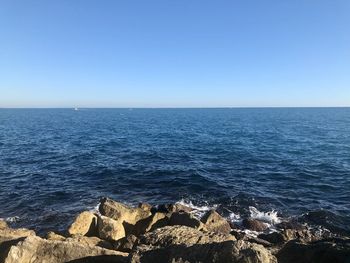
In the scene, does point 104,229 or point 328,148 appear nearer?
point 104,229

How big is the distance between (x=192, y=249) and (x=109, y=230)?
32.1ft

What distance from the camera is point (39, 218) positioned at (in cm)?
2603

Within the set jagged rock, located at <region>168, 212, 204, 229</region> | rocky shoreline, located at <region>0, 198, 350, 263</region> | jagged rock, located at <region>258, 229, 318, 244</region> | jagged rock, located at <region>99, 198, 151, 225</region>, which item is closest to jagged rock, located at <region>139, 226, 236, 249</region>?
rocky shoreline, located at <region>0, 198, 350, 263</region>

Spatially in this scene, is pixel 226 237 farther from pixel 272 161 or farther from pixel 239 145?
pixel 239 145

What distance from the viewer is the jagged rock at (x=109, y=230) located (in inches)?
719

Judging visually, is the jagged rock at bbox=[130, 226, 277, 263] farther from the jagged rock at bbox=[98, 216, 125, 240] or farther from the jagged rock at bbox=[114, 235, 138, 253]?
the jagged rock at bbox=[98, 216, 125, 240]

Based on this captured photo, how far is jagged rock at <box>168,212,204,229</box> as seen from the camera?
62.2ft

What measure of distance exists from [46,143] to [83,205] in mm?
38823

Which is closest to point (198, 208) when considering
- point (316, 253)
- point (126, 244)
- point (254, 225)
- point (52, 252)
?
point (254, 225)

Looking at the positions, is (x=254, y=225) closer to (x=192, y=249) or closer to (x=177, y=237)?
(x=177, y=237)

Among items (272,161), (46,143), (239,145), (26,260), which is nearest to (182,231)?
(26,260)

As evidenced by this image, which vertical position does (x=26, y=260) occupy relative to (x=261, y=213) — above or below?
above

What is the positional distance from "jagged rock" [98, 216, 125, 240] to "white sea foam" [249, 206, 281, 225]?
12.5m

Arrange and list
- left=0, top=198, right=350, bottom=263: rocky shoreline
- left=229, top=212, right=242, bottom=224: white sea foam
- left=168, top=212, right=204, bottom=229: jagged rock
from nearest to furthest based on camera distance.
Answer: left=0, top=198, right=350, bottom=263: rocky shoreline → left=168, top=212, right=204, bottom=229: jagged rock → left=229, top=212, right=242, bottom=224: white sea foam
